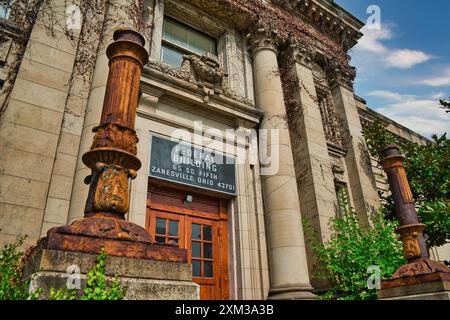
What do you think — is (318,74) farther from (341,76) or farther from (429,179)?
(429,179)

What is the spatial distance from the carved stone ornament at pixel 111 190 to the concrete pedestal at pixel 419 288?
520 centimetres

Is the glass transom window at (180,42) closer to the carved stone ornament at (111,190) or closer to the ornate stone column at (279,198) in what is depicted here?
the ornate stone column at (279,198)

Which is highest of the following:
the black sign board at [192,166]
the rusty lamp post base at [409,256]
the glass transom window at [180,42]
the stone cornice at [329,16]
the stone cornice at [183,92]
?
the stone cornice at [329,16]

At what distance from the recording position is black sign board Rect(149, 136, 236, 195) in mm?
7113

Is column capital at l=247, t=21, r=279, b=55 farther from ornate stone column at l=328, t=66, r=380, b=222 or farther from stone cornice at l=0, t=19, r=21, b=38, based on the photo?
stone cornice at l=0, t=19, r=21, b=38

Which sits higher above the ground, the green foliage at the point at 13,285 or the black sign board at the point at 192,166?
the black sign board at the point at 192,166

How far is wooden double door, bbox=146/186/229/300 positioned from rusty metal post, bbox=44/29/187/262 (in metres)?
3.64

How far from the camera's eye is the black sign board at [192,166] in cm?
711

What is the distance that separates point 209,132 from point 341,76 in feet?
22.4

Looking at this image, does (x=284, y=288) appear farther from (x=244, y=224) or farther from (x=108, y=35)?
(x=108, y=35)

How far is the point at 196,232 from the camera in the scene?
291 inches

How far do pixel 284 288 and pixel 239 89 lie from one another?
5.80 m

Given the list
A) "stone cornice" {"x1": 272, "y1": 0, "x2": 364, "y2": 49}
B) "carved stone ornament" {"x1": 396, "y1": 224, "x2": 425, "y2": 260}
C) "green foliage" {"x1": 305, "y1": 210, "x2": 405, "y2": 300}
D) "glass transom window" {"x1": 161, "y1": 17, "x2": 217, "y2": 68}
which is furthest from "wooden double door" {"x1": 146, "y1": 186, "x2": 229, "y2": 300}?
"stone cornice" {"x1": 272, "y1": 0, "x2": 364, "y2": 49}

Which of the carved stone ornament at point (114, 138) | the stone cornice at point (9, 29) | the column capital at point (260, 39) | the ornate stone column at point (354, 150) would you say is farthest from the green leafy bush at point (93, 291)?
the column capital at point (260, 39)
